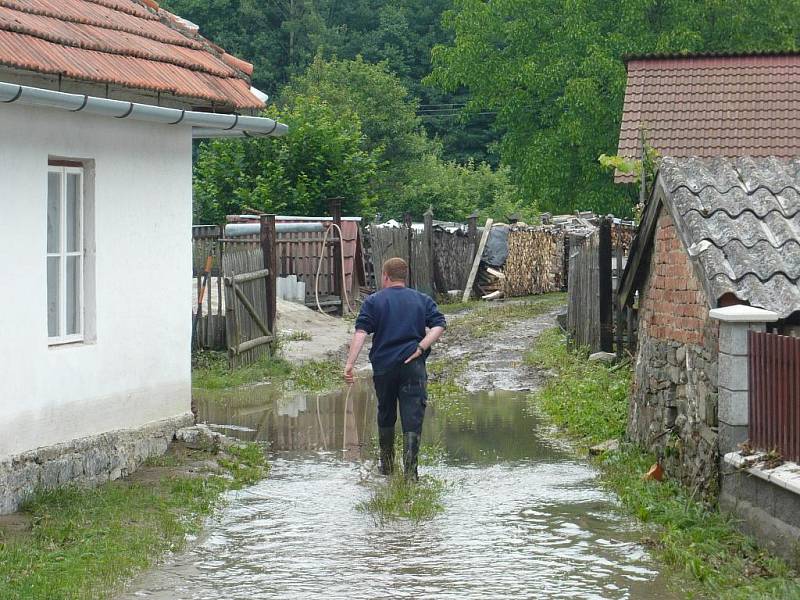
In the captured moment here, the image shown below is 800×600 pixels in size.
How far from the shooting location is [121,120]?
31.0 feet

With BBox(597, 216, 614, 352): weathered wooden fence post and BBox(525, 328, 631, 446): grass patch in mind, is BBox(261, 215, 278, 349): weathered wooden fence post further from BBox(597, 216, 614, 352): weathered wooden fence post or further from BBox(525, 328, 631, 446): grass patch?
BBox(597, 216, 614, 352): weathered wooden fence post

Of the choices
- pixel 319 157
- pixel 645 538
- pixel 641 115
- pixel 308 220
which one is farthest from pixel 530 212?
pixel 645 538

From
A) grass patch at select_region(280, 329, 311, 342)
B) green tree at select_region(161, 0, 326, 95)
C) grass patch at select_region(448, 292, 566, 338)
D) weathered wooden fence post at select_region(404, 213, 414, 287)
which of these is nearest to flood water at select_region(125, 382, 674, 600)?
grass patch at select_region(280, 329, 311, 342)

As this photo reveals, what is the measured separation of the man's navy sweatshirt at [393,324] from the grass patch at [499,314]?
11.1 metres

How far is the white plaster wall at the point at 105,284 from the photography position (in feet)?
26.9

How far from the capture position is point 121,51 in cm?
941

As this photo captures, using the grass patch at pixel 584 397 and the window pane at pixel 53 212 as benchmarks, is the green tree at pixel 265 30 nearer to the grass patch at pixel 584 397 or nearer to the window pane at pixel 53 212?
the grass patch at pixel 584 397

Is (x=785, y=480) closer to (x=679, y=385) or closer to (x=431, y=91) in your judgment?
(x=679, y=385)

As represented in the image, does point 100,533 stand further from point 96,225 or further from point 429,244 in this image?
point 429,244

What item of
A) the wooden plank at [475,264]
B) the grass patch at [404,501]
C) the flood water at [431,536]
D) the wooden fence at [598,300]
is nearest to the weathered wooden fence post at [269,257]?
the wooden fence at [598,300]

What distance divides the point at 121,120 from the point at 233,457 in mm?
3088

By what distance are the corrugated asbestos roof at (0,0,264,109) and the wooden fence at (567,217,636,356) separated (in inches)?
230

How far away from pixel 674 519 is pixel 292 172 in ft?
75.6

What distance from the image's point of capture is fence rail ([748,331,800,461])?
22.4 feet
